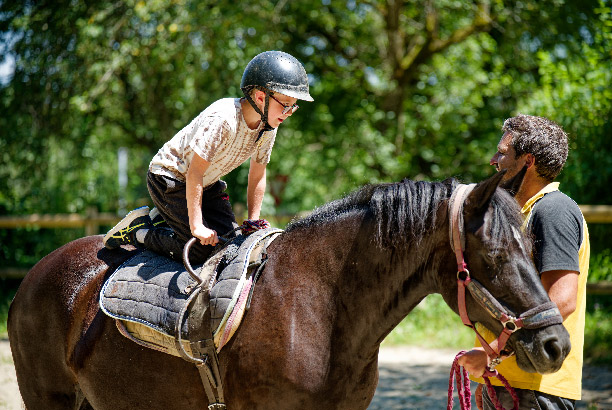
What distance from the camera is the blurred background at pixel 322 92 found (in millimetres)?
7465

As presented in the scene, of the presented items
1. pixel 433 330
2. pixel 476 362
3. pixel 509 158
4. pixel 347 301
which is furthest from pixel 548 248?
pixel 433 330

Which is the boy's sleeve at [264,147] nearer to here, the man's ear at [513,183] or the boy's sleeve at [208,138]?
the boy's sleeve at [208,138]

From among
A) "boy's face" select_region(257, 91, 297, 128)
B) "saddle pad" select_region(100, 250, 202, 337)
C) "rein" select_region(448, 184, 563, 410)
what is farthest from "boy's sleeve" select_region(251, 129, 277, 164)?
"rein" select_region(448, 184, 563, 410)

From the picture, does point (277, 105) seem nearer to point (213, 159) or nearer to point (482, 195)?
point (213, 159)

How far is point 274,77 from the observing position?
8.07 feet

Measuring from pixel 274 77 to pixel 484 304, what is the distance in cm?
127

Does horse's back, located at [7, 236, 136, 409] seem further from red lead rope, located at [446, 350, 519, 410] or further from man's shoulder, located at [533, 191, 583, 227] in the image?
man's shoulder, located at [533, 191, 583, 227]

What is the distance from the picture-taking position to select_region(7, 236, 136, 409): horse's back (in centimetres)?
283

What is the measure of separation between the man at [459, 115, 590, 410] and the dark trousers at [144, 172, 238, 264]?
50.8 inches

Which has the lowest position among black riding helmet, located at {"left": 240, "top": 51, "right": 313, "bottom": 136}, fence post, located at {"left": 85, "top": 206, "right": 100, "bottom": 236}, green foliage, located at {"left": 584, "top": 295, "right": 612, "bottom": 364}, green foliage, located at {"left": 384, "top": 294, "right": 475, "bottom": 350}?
green foliage, located at {"left": 384, "top": 294, "right": 475, "bottom": 350}

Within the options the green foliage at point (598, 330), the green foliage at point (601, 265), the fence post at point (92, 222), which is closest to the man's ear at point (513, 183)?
the green foliage at point (598, 330)

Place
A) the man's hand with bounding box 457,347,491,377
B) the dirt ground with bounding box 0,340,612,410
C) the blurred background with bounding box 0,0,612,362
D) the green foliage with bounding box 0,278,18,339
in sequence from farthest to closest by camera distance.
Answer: the green foliage with bounding box 0,278,18,339
the blurred background with bounding box 0,0,612,362
the dirt ground with bounding box 0,340,612,410
the man's hand with bounding box 457,347,491,377

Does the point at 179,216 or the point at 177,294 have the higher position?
the point at 179,216

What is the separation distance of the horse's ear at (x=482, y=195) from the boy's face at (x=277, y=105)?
90 cm
